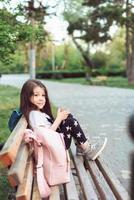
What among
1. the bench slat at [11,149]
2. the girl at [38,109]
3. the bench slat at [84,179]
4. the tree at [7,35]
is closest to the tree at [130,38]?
the tree at [7,35]

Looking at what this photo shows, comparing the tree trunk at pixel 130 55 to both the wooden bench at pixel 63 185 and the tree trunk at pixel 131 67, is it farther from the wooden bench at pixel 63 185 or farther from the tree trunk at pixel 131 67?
the wooden bench at pixel 63 185

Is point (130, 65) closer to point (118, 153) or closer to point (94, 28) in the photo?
point (94, 28)

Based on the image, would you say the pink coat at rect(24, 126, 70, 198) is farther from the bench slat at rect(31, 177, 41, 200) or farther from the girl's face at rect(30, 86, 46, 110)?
the girl's face at rect(30, 86, 46, 110)

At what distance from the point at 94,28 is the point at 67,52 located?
44.0 m

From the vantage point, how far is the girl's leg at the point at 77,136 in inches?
235

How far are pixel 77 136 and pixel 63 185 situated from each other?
1024 mm

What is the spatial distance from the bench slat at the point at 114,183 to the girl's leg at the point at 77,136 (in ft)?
0.38

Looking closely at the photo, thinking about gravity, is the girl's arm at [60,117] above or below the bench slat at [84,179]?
above

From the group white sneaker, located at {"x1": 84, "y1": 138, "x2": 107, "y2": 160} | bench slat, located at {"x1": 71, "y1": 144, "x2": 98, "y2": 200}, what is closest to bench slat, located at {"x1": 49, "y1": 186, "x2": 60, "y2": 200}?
bench slat, located at {"x1": 71, "y1": 144, "x2": 98, "y2": 200}

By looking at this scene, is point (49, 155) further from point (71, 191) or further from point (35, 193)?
point (35, 193)

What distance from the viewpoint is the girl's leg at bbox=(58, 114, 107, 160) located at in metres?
5.97

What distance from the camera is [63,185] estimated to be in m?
5.25

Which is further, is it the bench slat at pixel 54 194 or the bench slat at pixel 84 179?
the bench slat at pixel 84 179

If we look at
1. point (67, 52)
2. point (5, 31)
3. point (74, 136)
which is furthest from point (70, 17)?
point (74, 136)
